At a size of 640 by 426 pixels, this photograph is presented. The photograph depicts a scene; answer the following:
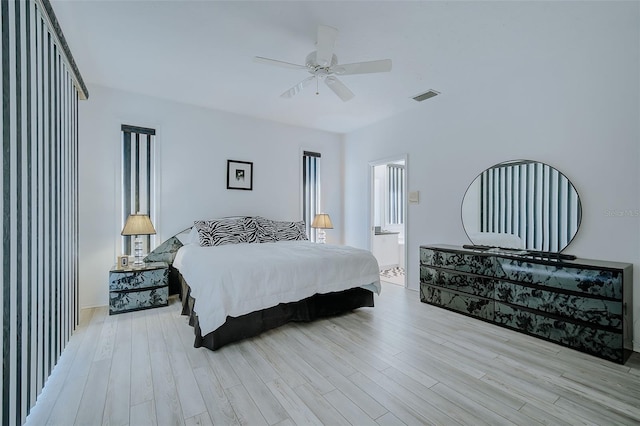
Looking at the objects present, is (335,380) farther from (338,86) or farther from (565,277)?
(338,86)

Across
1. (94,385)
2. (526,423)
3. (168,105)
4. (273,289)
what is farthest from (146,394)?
(168,105)

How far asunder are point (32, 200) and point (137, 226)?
1910mm

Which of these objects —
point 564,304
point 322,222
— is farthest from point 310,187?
point 564,304

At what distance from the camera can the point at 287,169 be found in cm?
524

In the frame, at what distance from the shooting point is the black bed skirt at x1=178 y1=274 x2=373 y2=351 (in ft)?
8.20

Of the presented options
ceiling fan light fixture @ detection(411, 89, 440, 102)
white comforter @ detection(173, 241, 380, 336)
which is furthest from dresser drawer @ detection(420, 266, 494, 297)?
ceiling fan light fixture @ detection(411, 89, 440, 102)

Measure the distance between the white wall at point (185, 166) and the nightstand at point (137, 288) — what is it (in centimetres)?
59

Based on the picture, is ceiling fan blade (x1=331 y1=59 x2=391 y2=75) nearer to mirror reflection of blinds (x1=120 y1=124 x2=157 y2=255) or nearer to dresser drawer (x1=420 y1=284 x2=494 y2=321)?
dresser drawer (x1=420 y1=284 x2=494 y2=321)

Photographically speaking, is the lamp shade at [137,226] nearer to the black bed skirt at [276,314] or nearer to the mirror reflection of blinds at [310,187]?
the black bed skirt at [276,314]

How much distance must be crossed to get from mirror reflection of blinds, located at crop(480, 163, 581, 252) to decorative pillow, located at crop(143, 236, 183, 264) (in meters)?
4.12

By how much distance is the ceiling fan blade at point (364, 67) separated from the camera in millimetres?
2402

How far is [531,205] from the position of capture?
317cm

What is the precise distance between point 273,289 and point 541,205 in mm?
2930

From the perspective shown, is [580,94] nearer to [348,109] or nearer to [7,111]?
[348,109]
